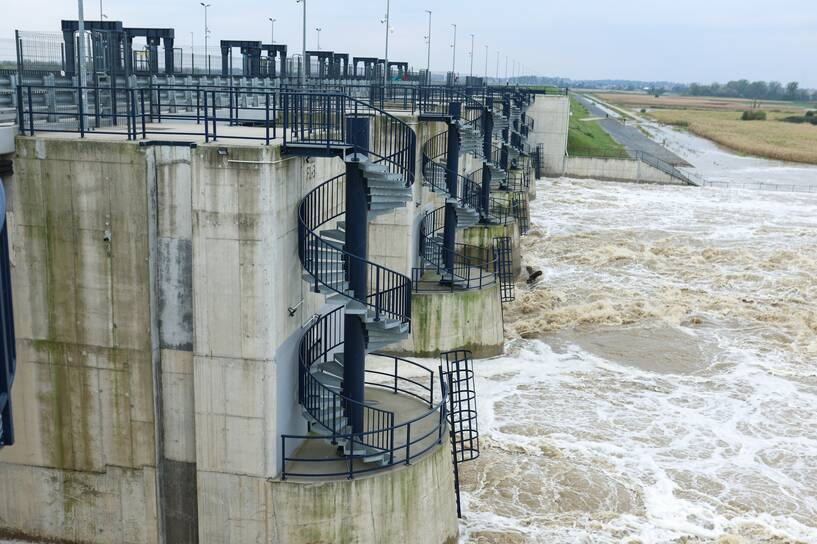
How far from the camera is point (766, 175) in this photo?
7725 cm

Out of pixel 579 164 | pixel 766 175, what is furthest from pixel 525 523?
pixel 766 175

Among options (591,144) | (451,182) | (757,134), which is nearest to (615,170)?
(591,144)

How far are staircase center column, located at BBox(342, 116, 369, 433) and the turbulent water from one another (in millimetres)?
3860

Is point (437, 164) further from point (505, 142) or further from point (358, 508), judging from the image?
point (505, 142)

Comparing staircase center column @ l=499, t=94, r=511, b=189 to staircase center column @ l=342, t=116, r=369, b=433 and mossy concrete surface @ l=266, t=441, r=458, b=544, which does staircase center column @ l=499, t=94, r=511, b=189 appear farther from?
mossy concrete surface @ l=266, t=441, r=458, b=544

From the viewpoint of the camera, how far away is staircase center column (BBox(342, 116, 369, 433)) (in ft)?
41.5

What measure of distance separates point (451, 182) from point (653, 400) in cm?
844

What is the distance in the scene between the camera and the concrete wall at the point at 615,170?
226 feet

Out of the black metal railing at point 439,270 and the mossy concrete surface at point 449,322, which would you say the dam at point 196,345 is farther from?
the black metal railing at point 439,270

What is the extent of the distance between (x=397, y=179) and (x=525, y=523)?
7.16 meters

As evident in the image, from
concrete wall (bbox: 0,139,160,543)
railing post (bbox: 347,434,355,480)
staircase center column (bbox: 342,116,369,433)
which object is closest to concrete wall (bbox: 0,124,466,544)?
concrete wall (bbox: 0,139,160,543)

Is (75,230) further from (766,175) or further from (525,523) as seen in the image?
(766,175)

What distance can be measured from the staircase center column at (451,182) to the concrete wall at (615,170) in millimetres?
45384

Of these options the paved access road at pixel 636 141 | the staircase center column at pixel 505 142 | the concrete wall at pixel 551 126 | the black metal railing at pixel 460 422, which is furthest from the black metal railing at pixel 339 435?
the paved access road at pixel 636 141
